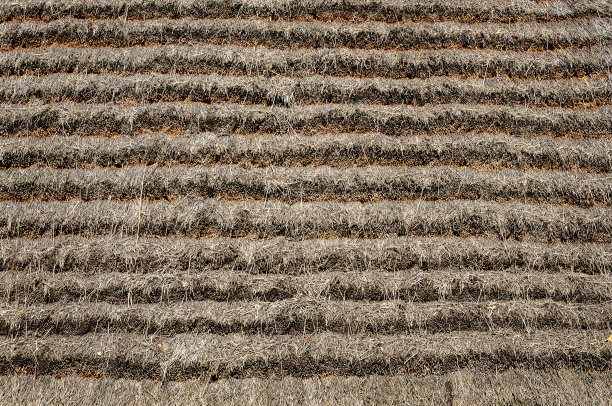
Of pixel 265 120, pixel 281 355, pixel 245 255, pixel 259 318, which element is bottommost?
pixel 281 355

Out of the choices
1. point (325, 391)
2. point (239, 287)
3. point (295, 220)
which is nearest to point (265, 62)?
point (295, 220)

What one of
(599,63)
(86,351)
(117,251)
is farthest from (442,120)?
(86,351)

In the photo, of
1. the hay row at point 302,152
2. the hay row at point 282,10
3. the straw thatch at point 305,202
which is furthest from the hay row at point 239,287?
the hay row at point 282,10

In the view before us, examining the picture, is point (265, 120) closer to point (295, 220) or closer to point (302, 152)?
point (302, 152)

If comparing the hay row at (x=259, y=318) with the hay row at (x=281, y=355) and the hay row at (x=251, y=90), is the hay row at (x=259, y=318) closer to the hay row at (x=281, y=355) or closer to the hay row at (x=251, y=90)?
the hay row at (x=281, y=355)

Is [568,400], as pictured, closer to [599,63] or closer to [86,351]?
[599,63]

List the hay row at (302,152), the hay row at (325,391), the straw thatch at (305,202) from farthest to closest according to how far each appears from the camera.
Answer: the hay row at (302,152) < the straw thatch at (305,202) < the hay row at (325,391)
